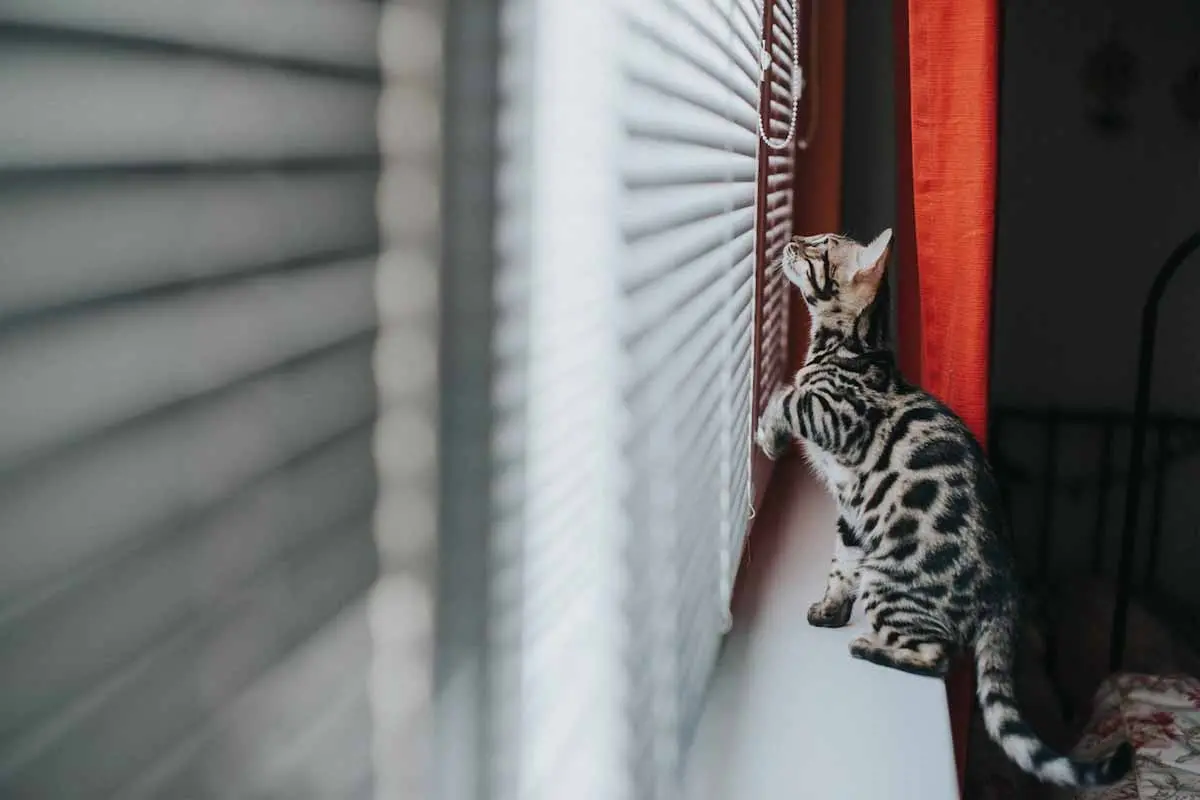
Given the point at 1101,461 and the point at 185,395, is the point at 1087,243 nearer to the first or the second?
the point at 1101,461

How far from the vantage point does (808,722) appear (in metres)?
1.14

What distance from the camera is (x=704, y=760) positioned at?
1.04 metres

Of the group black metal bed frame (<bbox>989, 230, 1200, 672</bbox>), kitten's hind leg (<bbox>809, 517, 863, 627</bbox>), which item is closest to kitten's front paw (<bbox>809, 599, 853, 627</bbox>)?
kitten's hind leg (<bbox>809, 517, 863, 627</bbox>)

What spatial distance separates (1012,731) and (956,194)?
0.66m

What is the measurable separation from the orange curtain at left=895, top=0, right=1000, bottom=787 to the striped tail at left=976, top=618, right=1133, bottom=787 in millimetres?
110

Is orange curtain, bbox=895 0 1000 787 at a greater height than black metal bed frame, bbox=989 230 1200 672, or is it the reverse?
orange curtain, bbox=895 0 1000 787

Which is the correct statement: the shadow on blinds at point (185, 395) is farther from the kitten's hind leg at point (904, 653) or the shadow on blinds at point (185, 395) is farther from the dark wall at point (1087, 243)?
the dark wall at point (1087, 243)

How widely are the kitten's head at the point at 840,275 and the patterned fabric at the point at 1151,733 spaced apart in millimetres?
700

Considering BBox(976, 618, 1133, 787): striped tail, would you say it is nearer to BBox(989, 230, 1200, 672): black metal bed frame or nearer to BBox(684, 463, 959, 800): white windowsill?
BBox(684, 463, 959, 800): white windowsill

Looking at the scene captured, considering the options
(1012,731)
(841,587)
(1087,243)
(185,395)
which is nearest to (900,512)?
(841,587)

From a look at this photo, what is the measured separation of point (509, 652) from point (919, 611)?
890 mm

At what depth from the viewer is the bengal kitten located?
125cm

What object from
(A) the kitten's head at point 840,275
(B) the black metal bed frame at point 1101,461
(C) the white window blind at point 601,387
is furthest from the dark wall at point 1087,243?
(C) the white window blind at point 601,387

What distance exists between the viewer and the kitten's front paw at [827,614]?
1.35 m
